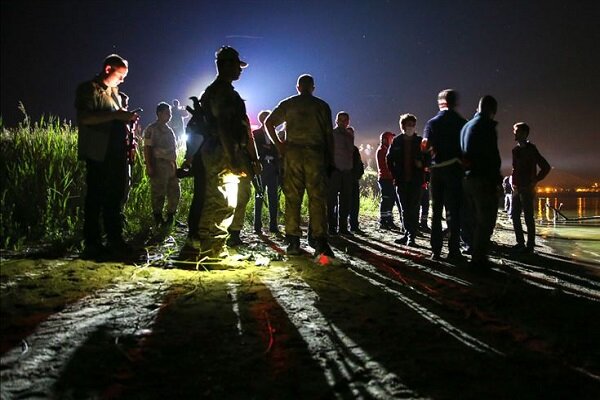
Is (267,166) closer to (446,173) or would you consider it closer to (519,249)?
(446,173)

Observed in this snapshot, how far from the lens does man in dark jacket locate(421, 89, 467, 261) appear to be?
4.57m

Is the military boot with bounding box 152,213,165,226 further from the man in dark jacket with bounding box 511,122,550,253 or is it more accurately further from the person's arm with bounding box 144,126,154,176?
the man in dark jacket with bounding box 511,122,550,253

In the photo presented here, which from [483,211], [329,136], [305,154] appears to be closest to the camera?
[483,211]

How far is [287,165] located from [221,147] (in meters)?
0.99

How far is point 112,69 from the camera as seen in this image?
13.0 ft

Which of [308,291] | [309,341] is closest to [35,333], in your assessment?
[309,341]

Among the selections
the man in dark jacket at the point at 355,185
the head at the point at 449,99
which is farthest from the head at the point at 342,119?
the head at the point at 449,99

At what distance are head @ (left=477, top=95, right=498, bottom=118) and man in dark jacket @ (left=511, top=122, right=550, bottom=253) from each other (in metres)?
1.78

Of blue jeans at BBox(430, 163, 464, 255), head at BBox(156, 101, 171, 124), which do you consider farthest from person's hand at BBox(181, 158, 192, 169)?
blue jeans at BBox(430, 163, 464, 255)

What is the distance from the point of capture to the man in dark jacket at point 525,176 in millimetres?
5473

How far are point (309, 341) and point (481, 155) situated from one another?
288 centimetres

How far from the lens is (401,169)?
6184mm

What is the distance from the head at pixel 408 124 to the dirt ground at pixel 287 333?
3.23m

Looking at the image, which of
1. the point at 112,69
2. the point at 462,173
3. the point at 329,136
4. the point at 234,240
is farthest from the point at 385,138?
the point at 112,69
